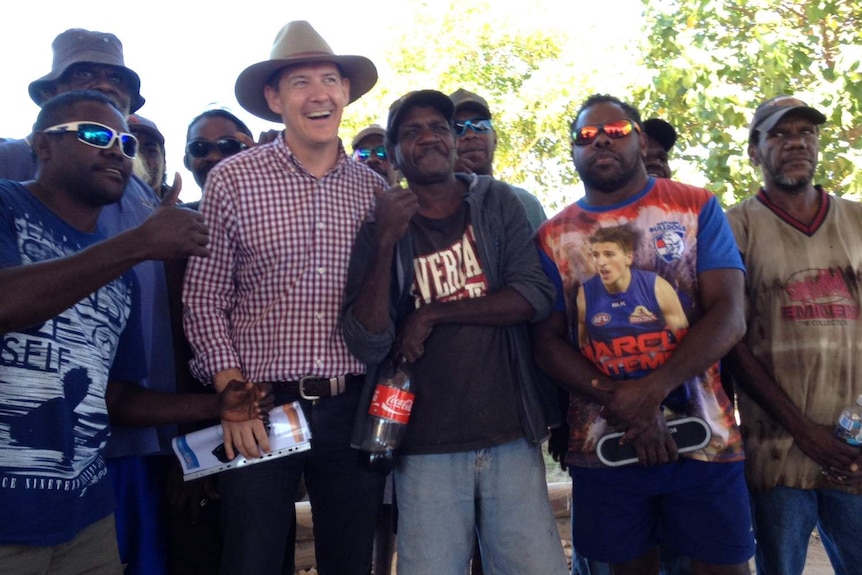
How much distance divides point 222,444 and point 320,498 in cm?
45

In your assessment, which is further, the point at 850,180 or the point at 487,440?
the point at 850,180

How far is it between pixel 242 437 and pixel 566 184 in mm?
12532

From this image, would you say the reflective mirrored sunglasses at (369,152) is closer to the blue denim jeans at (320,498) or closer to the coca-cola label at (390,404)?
the blue denim jeans at (320,498)

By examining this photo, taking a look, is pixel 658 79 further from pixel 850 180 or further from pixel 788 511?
pixel 788 511

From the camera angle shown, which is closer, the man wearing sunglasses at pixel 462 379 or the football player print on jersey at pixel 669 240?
the man wearing sunglasses at pixel 462 379

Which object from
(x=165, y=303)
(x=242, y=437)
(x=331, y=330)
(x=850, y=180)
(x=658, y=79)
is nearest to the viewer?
(x=242, y=437)

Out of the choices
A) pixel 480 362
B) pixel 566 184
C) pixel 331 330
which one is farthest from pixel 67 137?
pixel 566 184

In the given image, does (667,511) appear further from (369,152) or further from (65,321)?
(369,152)

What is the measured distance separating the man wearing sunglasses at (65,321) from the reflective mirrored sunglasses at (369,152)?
8.49 feet

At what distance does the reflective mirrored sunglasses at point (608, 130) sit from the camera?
3.37 m

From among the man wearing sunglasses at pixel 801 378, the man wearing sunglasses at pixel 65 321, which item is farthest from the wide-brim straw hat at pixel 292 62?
the man wearing sunglasses at pixel 801 378

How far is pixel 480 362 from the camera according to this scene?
10.5ft

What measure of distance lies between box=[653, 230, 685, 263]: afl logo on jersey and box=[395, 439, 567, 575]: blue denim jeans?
3.16ft

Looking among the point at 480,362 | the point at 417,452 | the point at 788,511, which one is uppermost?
the point at 480,362
